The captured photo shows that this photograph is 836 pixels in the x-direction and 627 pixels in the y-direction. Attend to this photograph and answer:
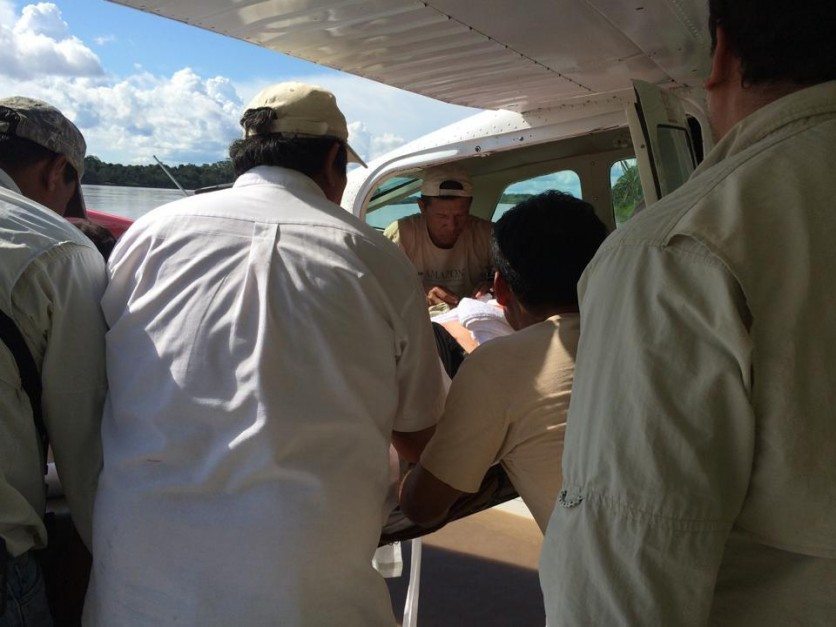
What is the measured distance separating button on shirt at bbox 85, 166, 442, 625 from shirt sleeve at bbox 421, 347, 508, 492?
8.3 inches

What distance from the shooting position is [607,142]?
688 cm

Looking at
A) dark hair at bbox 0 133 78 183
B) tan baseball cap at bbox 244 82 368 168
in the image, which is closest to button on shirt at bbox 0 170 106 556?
dark hair at bbox 0 133 78 183

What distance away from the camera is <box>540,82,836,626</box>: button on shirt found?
842 millimetres

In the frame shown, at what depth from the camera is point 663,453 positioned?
0.85 metres

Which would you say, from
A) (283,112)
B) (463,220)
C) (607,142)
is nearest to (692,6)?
(283,112)

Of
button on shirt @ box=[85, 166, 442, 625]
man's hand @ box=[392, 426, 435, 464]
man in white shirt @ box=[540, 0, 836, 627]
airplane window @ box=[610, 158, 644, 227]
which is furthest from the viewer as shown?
airplane window @ box=[610, 158, 644, 227]

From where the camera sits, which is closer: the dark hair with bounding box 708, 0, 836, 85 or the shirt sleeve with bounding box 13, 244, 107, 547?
the dark hair with bounding box 708, 0, 836, 85

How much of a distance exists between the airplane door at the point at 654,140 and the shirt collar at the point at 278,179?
1.79m

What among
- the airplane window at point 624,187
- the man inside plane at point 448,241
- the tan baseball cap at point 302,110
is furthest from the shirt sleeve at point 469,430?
the airplane window at point 624,187

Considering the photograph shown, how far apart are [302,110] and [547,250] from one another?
2.36ft

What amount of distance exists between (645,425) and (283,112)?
1.35 meters

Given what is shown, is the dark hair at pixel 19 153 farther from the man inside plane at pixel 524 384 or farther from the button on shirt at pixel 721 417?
the button on shirt at pixel 721 417

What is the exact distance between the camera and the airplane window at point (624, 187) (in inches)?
245

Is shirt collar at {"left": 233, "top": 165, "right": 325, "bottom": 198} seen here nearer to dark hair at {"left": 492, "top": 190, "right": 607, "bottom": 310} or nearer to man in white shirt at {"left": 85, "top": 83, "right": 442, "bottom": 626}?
man in white shirt at {"left": 85, "top": 83, "right": 442, "bottom": 626}
